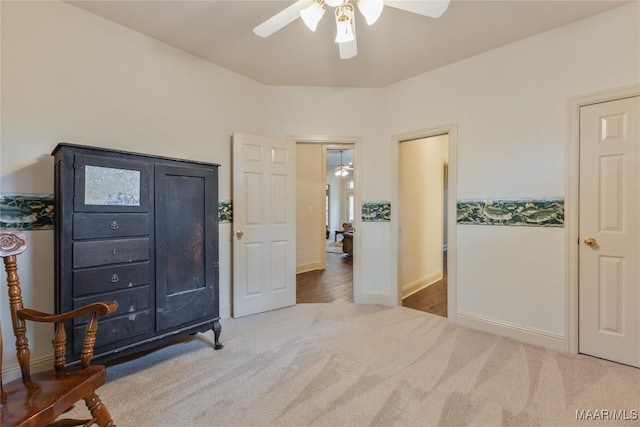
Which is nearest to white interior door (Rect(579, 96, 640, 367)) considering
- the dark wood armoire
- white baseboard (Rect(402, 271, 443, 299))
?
white baseboard (Rect(402, 271, 443, 299))

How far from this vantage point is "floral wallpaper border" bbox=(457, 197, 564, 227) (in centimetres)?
237

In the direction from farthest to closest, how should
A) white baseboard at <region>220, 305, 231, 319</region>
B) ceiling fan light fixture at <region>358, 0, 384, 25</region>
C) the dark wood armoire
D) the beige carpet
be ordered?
white baseboard at <region>220, 305, 231, 319</region>
the dark wood armoire
the beige carpet
ceiling fan light fixture at <region>358, 0, 384, 25</region>

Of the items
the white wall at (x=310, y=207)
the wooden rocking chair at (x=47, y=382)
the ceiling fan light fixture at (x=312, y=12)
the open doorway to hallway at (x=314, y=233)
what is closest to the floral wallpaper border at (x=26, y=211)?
the wooden rocking chair at (x=47, y=382)

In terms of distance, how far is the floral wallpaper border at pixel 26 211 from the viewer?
187 centimetres

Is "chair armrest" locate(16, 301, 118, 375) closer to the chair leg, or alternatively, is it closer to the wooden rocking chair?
the wooden rocking chair

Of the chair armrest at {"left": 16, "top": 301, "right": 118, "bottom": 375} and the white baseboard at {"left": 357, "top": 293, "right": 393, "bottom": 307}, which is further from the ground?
the chair armrest at {"left": 16, "top": 301, "right": 118, "bottom": 375}

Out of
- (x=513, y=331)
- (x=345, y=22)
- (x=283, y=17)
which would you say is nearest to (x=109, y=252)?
(x=283, y=17)

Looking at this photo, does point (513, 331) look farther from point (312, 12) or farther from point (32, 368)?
point (32, 368)

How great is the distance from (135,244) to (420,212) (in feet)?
11.0

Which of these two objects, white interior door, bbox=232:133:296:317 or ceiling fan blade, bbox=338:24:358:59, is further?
white interior door, bbox=232:133:296:317

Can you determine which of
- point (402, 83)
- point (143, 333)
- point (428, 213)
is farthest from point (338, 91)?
point (143, 333)

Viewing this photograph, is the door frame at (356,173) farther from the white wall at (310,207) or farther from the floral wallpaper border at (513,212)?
the white wall at (310,207)

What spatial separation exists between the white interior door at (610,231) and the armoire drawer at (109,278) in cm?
315

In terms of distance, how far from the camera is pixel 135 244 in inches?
77.0
